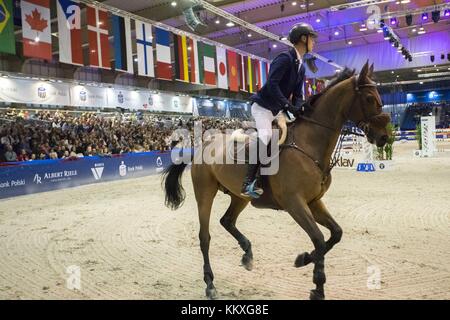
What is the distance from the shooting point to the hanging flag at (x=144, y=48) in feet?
51.7

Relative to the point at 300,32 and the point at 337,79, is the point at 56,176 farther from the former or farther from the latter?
the point at 337,79

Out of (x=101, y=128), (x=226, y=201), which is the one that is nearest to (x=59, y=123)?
(x=101, y=128)

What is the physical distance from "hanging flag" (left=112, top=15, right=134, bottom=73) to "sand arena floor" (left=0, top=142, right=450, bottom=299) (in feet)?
24.0

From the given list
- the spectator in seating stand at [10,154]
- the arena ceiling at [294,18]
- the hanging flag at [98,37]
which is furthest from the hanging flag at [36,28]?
the arena ceiling at [294,18]

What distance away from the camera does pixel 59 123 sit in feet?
52.2

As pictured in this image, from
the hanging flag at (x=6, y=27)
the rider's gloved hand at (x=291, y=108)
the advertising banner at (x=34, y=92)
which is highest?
the hanging flag at (x=6, y=27)

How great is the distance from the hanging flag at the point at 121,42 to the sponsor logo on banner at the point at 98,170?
3867 millimetres

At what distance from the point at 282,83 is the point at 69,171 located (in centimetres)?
1125

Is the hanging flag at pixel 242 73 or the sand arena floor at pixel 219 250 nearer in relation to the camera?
the sand arena floor at pixel 219 250

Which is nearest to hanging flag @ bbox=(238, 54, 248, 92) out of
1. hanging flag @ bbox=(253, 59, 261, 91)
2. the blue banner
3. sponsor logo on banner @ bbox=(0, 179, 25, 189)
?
hanging flag @ bbox=(253, 59, 261, 91)

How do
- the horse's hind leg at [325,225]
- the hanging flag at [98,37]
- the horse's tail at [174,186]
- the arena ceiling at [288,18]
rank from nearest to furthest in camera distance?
the horse's hind leg at [325,225]
the horse's tail at [174,186]
the hanging flag at [98,37]
the arena ceiling at [288,18]

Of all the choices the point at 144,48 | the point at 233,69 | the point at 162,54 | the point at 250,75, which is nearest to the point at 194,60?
the point at 162,54

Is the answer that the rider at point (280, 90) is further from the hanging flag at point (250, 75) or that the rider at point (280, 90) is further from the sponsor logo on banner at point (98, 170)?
the hanging flag at point (250, 75)

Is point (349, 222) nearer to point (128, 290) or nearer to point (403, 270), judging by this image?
point (403, 270)
